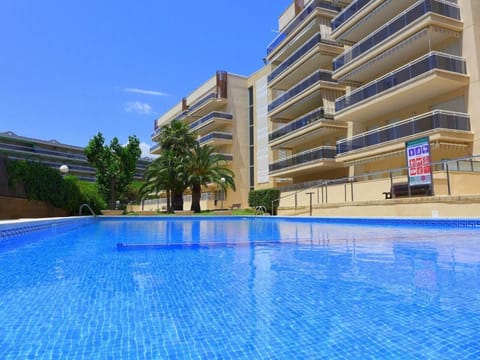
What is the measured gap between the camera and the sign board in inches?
578

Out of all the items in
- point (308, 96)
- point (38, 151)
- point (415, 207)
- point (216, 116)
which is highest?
point (38, 151)

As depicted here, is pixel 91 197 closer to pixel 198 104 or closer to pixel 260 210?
pixel 260 210

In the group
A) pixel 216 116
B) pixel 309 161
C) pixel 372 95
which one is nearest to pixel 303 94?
pixel 309 161

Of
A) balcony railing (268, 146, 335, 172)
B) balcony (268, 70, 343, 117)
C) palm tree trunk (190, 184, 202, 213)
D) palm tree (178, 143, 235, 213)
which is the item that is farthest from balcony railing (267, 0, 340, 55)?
palm tree trunk (190, 184, 202, 213)

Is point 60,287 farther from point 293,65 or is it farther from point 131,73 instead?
point 293,65

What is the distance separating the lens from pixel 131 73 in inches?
975

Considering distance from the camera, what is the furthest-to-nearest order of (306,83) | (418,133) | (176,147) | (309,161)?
(176,147), (306,83), (309,161), (418,133)

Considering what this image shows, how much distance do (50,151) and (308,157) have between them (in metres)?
69.7

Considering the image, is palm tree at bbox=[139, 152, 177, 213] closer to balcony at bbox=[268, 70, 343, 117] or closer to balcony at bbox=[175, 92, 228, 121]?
balcony at bbox=[268, 70, 343, 117]

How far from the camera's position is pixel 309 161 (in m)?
28.3

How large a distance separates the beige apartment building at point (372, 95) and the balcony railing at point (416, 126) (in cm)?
Result: 5

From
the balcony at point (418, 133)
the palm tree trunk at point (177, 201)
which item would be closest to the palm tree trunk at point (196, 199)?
the palm tree trunk at point (177, 201)

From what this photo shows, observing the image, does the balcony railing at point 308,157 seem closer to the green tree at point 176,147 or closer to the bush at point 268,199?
the bush at point 268,199

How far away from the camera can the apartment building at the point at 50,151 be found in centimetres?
7075
